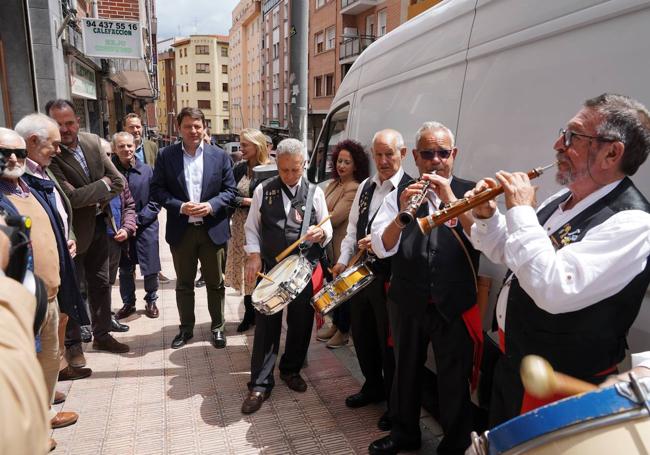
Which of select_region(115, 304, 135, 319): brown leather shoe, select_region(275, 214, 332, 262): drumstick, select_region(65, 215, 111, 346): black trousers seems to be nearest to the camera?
select_region(275, 214, 332, 262): drumstick

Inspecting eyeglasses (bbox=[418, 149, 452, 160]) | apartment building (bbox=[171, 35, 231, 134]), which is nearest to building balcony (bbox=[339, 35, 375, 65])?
eyeglasses (bbox=[418, 149, 452, 160])

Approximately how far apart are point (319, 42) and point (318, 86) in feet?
8.73

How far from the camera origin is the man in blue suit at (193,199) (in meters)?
3.86

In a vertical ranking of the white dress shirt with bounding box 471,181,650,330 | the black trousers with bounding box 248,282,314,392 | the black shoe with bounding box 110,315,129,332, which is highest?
the white dress shirt with bounding box 471,181,650,330

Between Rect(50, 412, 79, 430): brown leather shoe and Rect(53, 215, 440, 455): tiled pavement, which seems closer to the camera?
Rect(53, 215, 440, 455): tiled pavement

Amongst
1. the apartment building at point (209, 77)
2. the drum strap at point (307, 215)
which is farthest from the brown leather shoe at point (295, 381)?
the apartment building at point (209, 77)

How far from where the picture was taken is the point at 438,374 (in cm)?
238

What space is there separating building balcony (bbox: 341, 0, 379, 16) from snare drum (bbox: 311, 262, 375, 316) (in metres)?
23.3

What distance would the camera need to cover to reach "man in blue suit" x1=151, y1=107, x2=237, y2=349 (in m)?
3.86

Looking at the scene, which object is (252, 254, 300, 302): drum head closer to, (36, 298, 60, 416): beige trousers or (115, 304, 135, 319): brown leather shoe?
(36, 298, 60, 416): beige trousers

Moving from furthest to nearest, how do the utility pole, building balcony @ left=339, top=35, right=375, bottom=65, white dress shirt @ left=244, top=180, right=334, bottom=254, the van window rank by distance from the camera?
building balcony @ left=339, top=35, right=375, bottom=65 < the utility pole < the van window < white dress shirt @ left=244, top=180, right=334, bottom=254

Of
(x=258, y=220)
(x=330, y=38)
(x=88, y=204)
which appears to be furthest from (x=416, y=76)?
(x=330, y=38)

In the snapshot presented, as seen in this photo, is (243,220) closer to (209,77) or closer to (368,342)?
(368,342)

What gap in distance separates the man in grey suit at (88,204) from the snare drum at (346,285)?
2.07m
